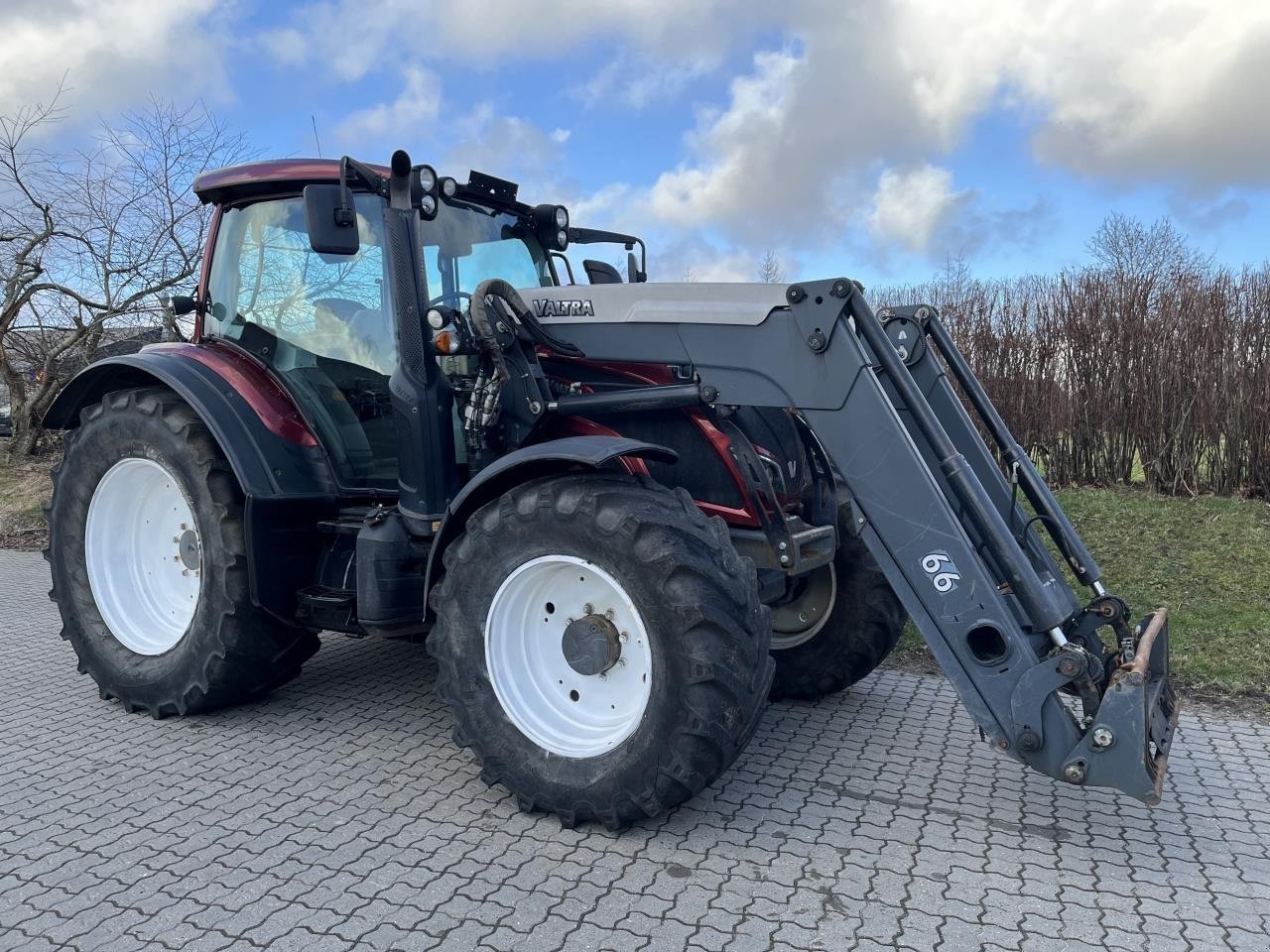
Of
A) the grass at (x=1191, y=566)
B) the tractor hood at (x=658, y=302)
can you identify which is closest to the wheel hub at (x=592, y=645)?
the tractor hood at (x=658, y=302)

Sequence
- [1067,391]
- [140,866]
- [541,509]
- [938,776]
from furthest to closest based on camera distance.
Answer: [1067,391], [938,776], [541,509], [140,866]

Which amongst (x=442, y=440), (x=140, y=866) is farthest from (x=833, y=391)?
(x=140, y=866)

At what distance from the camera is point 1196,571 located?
7156 mm

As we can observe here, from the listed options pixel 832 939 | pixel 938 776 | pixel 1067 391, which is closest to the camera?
pixel 832 939

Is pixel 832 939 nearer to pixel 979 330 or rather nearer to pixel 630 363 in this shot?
pixel 630 363

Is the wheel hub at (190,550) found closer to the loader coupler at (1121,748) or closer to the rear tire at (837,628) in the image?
the rear tire at (837,628)

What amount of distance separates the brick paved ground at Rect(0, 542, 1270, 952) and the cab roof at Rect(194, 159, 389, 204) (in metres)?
2.45

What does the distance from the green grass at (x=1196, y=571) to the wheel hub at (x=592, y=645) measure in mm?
2909

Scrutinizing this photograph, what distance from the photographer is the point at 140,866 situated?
3.16 metres

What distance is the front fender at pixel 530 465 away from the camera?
3305 mm

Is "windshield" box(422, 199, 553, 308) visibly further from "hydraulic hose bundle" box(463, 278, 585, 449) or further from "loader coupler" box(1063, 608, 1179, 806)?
"loader coupler" box(1063, 608, 1179, 806)

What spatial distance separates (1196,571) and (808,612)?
13.4 ft

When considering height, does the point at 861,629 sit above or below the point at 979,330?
below

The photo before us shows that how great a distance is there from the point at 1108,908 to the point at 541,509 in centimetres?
211
